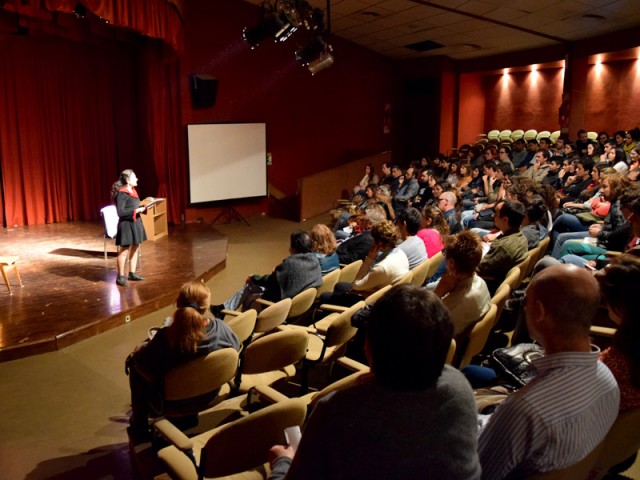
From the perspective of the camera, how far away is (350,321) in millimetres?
3336

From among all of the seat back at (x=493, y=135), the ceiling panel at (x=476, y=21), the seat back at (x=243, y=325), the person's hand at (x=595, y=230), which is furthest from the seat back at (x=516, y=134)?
the seat back at (x=243, y=325)

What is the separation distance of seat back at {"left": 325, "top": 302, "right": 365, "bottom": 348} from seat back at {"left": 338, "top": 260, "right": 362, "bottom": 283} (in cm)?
122

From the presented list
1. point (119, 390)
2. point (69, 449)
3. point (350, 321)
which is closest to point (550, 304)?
point (350, 321)

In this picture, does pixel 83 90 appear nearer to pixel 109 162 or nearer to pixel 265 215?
pixel 109 162

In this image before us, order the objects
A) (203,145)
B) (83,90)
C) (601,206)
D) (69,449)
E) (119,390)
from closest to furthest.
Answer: (69,449) → (119,390) → (601,206) → (83,90) → (203,145)

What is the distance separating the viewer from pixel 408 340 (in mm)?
1259

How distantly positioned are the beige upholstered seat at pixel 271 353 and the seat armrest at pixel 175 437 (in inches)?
24.6

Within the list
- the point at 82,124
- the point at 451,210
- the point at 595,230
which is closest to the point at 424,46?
the point at 451,210

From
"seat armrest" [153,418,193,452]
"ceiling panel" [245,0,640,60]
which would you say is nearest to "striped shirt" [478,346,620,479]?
"seat armrest" [153,418,193,452]

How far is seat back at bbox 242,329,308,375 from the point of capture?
2928mm

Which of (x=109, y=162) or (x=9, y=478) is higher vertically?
(x=109, y=162)

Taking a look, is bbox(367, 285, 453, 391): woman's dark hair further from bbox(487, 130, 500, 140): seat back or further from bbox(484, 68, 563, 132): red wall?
bbox(484, 68, 563, 132): red wall

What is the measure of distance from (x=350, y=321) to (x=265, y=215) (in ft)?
26.8

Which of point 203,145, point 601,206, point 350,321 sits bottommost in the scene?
point 350,321
